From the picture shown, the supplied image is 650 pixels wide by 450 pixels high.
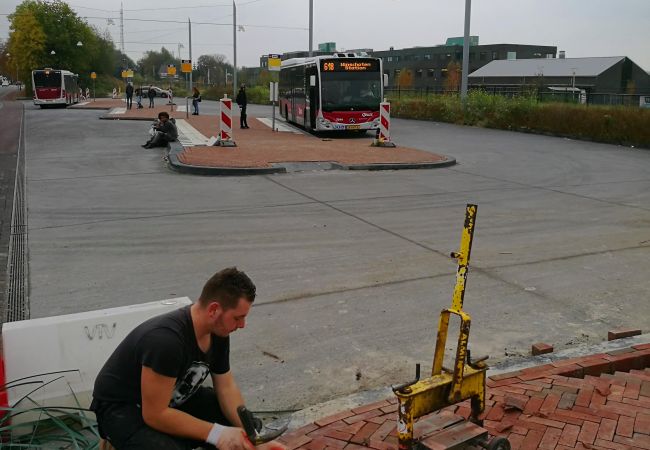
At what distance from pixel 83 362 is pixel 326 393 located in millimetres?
1649

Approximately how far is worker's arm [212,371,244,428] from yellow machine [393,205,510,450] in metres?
0.86

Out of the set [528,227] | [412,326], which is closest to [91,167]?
[528,227]

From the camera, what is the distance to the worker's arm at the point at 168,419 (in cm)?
301

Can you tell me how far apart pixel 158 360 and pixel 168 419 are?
31cm

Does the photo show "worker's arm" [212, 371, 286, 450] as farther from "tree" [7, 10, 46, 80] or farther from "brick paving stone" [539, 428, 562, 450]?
"tree" [7, 10, 46, 80]

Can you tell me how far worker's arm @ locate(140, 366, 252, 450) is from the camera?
3.01 meters

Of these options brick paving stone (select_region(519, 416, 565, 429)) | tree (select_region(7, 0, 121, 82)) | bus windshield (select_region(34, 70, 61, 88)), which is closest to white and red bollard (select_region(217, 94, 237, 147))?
brick paving stone (select_region(519, 416, 565, 429))

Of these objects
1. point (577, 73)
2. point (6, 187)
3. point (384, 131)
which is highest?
point (577, 73)

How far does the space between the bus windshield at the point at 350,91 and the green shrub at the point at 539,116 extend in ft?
25.9

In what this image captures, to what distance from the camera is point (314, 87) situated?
2453 centimetres

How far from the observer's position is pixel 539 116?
2798 cm

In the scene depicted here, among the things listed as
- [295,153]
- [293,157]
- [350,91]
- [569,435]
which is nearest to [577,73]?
[350,91]

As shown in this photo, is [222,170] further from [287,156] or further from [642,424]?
[642,424]

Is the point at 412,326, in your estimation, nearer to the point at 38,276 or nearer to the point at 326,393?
the point at 326,393
